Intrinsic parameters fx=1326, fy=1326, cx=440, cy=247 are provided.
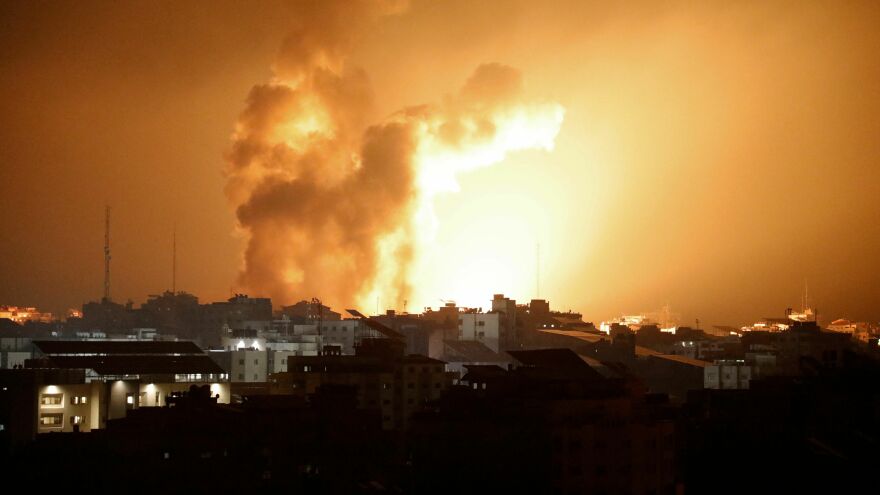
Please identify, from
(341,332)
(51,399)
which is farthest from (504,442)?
(341,332)

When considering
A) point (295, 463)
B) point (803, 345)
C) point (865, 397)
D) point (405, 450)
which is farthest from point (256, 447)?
point (803, 345)

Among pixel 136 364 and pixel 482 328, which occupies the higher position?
pixel 482 328

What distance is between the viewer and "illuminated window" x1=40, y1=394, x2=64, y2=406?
3681 cm

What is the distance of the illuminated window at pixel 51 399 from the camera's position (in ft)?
121

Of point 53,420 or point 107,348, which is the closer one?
point 53,420

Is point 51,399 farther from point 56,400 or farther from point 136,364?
point 136,364

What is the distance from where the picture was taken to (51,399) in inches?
1458

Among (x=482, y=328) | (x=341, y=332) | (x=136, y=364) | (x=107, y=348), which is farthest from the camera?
(x=341, y=332)

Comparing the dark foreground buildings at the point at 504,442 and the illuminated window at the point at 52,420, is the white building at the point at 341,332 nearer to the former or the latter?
the dark foreground buildings at the point at 504,442

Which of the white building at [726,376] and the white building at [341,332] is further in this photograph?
the white building at [341,332]

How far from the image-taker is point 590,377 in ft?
108

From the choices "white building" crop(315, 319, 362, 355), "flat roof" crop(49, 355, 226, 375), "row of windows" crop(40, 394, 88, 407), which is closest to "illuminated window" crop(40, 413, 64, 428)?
"row of windows" crop(40, 394, 88, 407)

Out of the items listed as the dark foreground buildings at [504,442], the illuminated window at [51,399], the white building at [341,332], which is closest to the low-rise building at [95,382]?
the illuminated window at [51,399]

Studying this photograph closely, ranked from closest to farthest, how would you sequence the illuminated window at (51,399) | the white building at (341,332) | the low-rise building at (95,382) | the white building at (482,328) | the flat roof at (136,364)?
the low-rise building at (95,382) → the illuminated window at (51,399) → the flat roof at (136,364) → the white building at (482,328) → the white building at (341,332)
